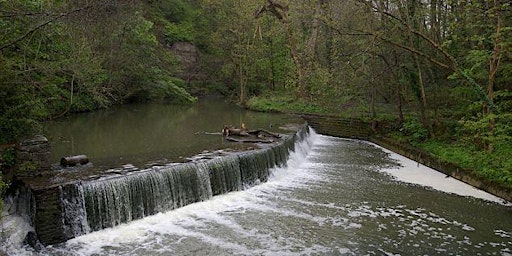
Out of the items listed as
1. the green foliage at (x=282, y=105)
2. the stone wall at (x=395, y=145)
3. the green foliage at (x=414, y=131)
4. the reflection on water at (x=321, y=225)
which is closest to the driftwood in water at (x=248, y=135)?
the reflection on water at (x=321, y=225)

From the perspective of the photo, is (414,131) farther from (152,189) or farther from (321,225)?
(152,189)

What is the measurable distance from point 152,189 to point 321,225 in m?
3.70

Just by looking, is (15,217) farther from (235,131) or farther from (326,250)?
(235,131)

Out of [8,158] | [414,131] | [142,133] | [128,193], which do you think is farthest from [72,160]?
[414,131]

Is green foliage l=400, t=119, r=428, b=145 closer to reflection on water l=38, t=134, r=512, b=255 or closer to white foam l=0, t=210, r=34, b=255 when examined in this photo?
reflection on water l=38, t=134, r=512, b=255

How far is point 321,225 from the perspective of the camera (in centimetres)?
887

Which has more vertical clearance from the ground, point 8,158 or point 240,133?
point 8,158

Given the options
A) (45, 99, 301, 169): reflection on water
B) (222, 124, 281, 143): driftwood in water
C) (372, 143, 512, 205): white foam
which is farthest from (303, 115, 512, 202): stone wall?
(222, 124, 281, 143): driftwood in water

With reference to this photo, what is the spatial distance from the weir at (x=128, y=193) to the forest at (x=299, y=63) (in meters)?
1.39

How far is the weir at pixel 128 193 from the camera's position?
300 inches

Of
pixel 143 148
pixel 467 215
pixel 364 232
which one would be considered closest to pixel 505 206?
pixel 467 215

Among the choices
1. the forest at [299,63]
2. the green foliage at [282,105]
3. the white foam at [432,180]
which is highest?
the forest at [299,63]

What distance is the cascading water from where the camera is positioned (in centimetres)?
810

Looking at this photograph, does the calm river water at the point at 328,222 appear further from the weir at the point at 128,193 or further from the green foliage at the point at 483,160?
the green foliage at the point at 483,160
